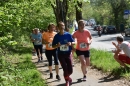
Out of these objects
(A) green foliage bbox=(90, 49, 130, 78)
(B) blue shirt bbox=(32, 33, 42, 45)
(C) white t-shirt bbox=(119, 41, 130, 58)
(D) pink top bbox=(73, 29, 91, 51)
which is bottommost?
(A) green foliage bbox=(90, 49, 130, 78)

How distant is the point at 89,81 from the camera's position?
8.71m

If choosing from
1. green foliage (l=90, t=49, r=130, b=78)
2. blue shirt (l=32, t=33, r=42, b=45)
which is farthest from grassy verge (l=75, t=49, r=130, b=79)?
blue shirt (l=32, t=33, r=42, b=45)

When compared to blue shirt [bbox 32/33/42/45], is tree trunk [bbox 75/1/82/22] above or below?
above

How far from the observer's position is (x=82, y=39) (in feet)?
29.1

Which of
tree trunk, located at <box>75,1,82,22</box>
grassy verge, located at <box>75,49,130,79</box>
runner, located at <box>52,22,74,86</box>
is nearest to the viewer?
runner, located at <box>52,22,74,86</box>

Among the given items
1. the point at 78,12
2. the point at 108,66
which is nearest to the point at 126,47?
the point at 108,66

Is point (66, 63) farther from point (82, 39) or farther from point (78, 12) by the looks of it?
point (78, 12)

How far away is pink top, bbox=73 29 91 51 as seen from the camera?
8781mm

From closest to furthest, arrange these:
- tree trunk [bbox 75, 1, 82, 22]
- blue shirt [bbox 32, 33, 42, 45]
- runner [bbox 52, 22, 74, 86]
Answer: runner [bbox 52, 22, 74, 86] < blue shirt [bbox 32, 33, 42, 45] < tree trunk [bbox 75, 1, 82, 22]

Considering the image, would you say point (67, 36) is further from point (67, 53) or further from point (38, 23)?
point (38, 23)

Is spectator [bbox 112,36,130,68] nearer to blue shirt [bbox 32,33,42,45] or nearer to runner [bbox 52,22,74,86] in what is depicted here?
runner [bbox 52,22,74,86]

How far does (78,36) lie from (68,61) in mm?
1240

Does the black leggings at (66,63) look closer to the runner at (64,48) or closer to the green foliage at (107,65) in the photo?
the runner at (64,48)

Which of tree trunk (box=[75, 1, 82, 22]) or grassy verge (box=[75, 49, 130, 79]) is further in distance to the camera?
tree trunk (box=[75, 1, 82, 22])
